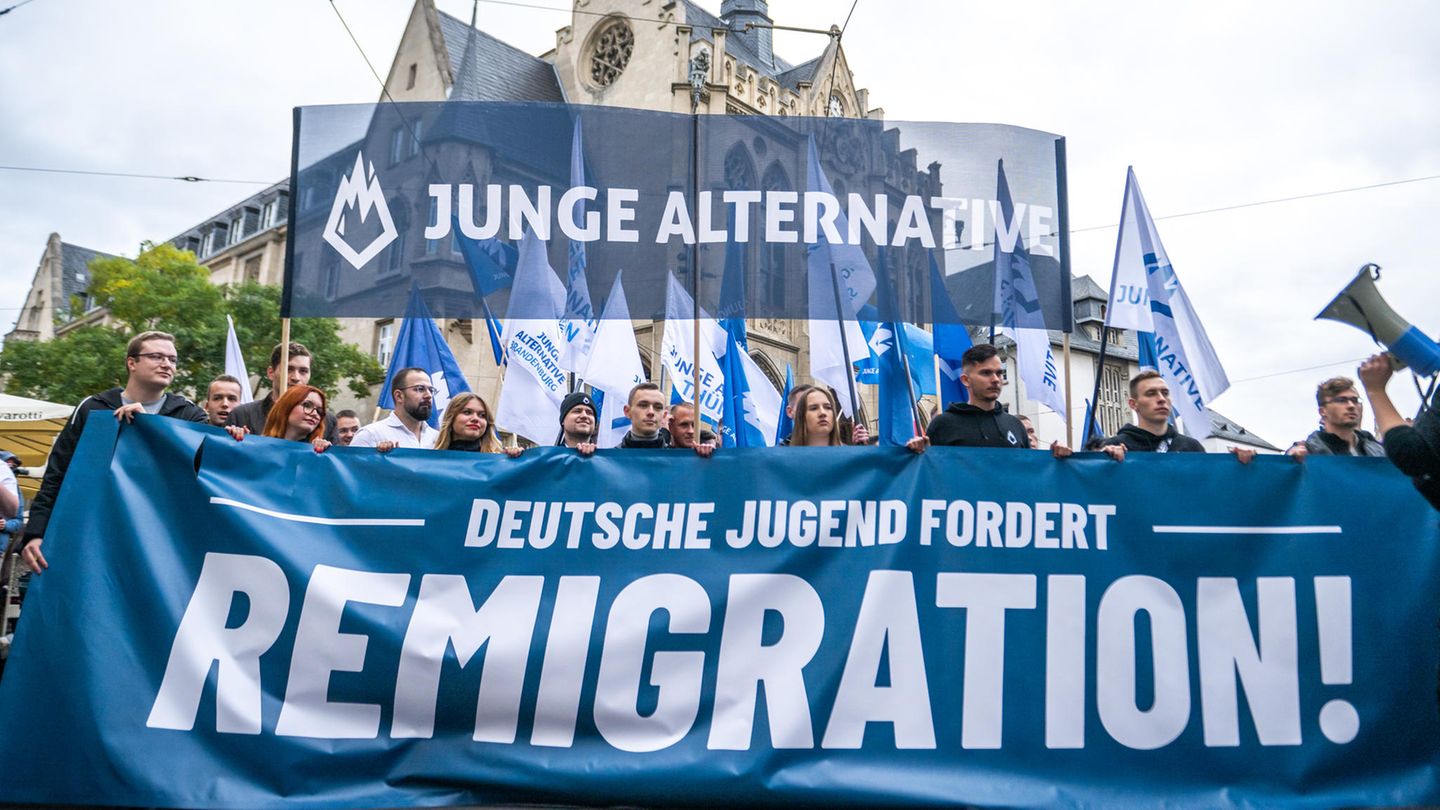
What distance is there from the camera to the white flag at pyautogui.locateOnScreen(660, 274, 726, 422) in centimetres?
816

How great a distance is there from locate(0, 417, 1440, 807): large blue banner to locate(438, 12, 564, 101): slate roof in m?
28.2

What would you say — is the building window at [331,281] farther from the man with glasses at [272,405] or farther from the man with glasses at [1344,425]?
the man with glasses at [1344,425]

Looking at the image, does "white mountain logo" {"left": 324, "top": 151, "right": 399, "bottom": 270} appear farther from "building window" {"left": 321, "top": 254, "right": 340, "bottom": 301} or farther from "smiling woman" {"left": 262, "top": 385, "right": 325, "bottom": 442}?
"smiling woman" {"left": 262, "top": 385, "right": 325, "bottom": 442}

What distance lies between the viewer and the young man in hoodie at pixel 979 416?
5.23 m

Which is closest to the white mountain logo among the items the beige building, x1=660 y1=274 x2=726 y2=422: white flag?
x1=660 y1=274 x2=726 y2=422: white flag

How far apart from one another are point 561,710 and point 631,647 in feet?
1.16

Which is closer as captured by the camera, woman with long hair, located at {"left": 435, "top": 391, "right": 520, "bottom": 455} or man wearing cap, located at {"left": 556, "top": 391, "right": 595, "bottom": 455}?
woman with long hair, located at {"left": 435, "top": 391, "right": 520, "bottom": 455}

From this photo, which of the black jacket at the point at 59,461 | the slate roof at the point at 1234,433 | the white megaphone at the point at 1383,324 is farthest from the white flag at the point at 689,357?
the slate roof at the point at 1234,433

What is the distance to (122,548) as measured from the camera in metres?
4.20

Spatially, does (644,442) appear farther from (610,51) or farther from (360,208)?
(610,51)

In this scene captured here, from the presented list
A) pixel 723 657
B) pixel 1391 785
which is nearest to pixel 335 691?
pixel 723 657

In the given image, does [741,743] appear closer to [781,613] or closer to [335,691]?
[781,613]

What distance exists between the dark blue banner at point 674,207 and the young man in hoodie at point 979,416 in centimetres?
76

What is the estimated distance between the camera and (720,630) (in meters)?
4.26
